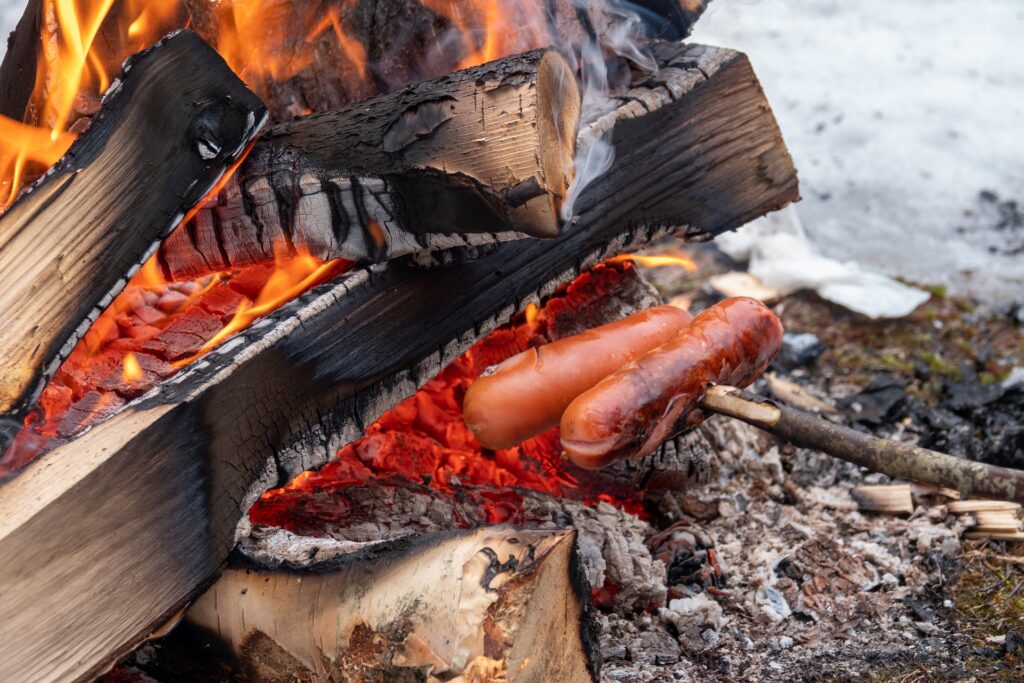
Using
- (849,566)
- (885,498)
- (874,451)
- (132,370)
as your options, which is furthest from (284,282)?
(885,498)

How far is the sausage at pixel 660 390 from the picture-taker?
8.50ft

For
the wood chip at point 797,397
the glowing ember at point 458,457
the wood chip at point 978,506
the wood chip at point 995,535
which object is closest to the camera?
the glowing ember at point 458,457

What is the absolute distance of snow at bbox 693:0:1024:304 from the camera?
5.21 metres

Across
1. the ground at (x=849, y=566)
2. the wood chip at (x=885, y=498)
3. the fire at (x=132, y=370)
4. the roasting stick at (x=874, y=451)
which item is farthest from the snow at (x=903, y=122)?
the fire at (x=132, y=370)

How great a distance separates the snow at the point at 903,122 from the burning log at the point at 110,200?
305 centimetres

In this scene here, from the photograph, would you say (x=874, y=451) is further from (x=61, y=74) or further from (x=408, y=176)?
(x=61, y=74)

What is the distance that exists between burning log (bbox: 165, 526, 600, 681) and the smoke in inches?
45.5

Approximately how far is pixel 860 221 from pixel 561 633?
411 cm

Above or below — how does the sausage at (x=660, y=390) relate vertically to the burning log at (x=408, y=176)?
below

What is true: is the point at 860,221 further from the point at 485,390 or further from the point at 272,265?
the point at 272,265

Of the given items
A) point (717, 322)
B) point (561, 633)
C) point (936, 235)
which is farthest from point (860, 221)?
point (561, 633)

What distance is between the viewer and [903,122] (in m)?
6.07

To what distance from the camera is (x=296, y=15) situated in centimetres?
Result: 297

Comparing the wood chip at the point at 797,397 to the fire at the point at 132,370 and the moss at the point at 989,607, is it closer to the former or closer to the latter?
the moss at the point at 989,607
